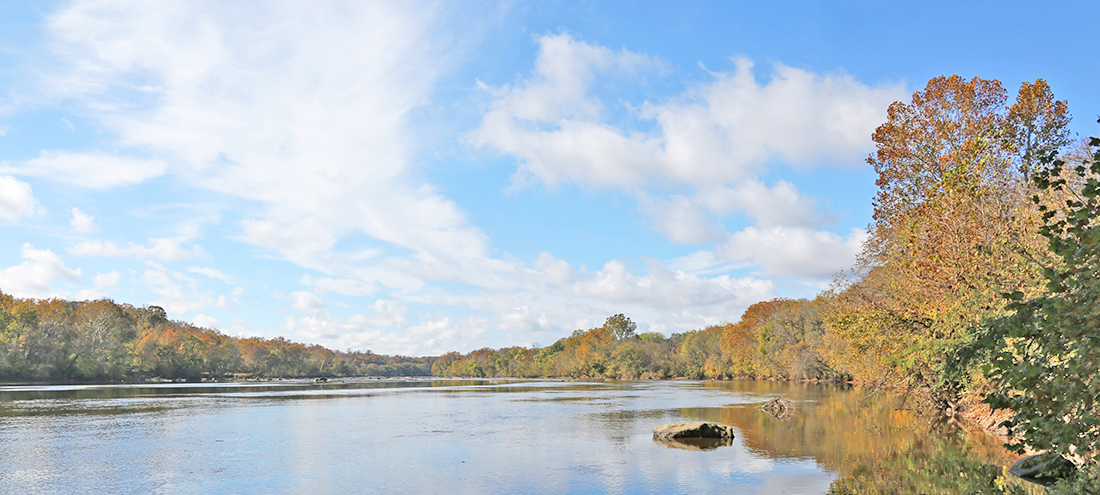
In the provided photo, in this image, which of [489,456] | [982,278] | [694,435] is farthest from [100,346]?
[982,278]

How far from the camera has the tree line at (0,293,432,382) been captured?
103938mm

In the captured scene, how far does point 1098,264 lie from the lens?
736cm

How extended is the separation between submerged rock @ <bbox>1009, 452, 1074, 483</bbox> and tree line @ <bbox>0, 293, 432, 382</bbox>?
12774 centimetres

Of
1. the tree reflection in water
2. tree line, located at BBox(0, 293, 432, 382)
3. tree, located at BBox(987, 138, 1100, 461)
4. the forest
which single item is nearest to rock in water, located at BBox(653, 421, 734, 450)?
the tree reflection in water

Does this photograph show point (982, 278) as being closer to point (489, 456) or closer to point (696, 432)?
point (696, 432)

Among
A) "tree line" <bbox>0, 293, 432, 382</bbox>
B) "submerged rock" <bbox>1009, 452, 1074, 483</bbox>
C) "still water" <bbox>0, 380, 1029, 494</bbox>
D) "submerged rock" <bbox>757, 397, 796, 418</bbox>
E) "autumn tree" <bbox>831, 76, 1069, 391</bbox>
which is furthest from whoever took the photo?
"tree line" <bbox>0, 293, 432, 382</bbox>

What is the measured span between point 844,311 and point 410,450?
905 inches

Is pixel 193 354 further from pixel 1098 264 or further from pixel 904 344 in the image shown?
pixel 1098 264

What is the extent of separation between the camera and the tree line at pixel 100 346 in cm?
10394

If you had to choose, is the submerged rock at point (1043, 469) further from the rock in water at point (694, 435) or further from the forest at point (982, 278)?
the rock in water at point (694, 435)

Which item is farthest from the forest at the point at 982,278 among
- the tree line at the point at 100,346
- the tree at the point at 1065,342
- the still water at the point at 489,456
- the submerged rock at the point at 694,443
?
the tree line at the point at 100,346

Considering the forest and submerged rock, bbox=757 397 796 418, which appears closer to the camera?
the forest

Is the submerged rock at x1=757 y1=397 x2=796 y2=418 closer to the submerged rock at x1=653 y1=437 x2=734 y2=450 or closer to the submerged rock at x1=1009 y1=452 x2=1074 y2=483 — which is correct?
the submerged rock at x1=653 y1=437 x2=734 y2=450

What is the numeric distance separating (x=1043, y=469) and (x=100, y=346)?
14100 cm
